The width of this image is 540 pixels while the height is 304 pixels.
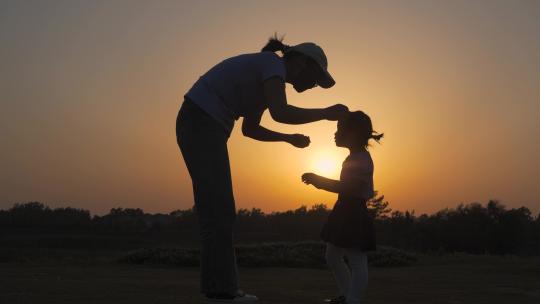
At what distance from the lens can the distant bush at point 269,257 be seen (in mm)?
12094

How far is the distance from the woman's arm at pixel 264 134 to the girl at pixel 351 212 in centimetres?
45

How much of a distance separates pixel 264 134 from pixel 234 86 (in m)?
0.63

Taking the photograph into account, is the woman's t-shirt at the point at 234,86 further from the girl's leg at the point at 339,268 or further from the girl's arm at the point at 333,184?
the girl's leg at the point at 339,268

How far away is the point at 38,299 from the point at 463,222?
28745 mm

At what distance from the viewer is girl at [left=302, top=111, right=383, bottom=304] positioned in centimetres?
495

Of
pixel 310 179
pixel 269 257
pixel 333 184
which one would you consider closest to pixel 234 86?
pixel 310 179

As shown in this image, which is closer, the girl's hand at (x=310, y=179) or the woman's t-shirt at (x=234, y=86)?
the woman's t-shirt at (x=234, y=86)

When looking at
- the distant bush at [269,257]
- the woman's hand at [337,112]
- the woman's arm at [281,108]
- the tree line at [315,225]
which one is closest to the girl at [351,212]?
the woman's hand at [337,112]

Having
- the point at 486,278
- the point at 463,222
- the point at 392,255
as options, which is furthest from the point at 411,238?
the point at 486,278

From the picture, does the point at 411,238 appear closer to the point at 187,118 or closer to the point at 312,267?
the point at 312,267

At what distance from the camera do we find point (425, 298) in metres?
6.39

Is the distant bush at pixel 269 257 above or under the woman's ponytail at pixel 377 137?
under

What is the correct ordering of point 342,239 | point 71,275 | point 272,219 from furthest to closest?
point 272,219, point 71,275, point 342,239

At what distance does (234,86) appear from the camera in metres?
4.18
